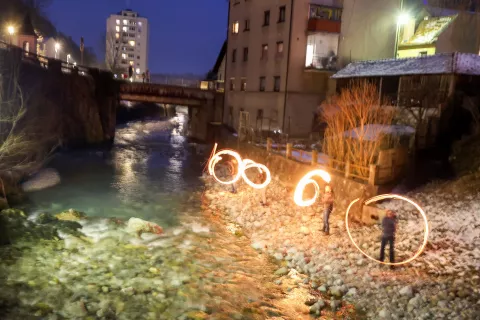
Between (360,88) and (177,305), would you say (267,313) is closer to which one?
(177,305)

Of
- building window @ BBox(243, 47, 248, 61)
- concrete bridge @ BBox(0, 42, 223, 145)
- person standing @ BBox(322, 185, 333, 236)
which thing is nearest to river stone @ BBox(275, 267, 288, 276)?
person standing @ BBox(322, 185, 333, 236)

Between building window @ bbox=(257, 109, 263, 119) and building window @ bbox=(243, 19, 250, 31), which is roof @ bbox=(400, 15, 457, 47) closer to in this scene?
building window @ bbox=(257, 109, 263, 119)

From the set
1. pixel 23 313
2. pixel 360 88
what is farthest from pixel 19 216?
pixel 360 88

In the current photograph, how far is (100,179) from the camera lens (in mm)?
31047

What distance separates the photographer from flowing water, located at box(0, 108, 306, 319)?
12.3 m

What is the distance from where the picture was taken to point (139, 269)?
1485 cm

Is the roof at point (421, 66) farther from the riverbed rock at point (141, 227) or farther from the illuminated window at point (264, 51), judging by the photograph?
the riverbed rock at point (141, 227)

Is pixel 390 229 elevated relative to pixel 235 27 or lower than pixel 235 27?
lower

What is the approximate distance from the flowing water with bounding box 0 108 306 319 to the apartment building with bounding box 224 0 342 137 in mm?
18430

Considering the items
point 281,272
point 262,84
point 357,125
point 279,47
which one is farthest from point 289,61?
point 281,272

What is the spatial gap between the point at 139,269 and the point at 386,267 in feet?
28.4

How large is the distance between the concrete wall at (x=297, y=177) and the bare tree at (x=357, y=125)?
1.13 metres

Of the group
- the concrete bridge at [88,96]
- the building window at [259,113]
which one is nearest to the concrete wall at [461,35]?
the building window at [259,113]

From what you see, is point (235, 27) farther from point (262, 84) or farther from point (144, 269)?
point (144, 269)
